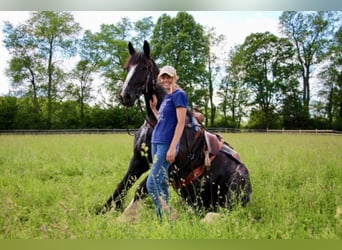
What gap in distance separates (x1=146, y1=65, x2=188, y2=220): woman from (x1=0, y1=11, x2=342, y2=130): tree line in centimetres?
76

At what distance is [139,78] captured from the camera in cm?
240

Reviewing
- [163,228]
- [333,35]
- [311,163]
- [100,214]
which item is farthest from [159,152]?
[333,35]

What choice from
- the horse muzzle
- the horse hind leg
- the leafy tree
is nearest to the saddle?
the horse hind leg

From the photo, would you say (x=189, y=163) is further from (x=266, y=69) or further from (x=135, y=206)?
(x=266, y=69)

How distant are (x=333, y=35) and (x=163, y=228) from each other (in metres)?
2.02

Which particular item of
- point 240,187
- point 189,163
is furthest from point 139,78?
point 240,187

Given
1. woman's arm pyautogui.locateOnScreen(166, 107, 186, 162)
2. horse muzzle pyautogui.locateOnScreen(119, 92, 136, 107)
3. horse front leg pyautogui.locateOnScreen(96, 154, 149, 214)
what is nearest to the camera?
woman's arm pyautogui.locateOnScreen(166, 107, 186, 162)

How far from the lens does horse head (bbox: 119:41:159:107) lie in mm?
2394

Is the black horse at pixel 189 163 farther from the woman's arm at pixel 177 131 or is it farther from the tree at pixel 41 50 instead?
the tree at pixel 41 50

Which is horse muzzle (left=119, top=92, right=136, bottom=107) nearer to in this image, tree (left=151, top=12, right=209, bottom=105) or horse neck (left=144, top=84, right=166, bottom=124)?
horse neck (left=144, top=84, right=166, bottom=124)

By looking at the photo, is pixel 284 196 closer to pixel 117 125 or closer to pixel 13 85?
pixel 117 125

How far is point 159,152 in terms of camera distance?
2.16 m

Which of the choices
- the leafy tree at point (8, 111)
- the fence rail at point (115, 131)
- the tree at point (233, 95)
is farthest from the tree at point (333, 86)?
the leafy tree at point (8, 111)

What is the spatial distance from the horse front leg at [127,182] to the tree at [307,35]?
4.69ft
